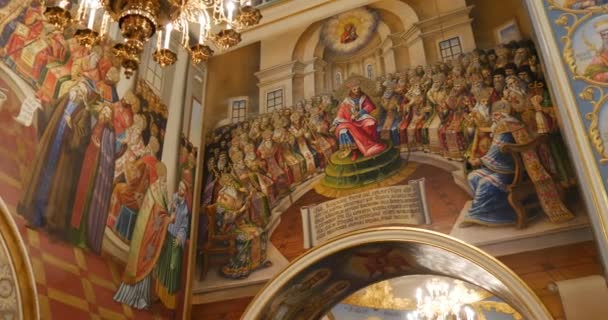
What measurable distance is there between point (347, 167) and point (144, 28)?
15.5ft

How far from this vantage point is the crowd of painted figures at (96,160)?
21.0ft

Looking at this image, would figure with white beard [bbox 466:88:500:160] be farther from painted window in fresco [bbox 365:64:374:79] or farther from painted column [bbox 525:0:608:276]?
painted window in fresco [bbox 365:64:374:79]

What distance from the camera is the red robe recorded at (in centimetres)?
851

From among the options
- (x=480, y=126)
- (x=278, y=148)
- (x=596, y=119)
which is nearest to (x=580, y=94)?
(x=596, y=119)

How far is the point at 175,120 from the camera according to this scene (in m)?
9.19

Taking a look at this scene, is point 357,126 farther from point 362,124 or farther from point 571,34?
point 571,34

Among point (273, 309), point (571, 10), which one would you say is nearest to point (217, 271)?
point (273, 309)

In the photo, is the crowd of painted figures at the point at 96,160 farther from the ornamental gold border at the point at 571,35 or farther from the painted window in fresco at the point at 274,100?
the ornamental gold border at the point at 571,35

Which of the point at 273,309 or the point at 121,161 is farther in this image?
the point at 273,309

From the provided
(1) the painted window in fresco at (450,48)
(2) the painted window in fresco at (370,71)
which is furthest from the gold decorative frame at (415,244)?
(1) the painted window in fresco at (450,48)

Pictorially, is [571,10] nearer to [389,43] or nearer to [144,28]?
[389,43]

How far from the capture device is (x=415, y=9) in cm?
918

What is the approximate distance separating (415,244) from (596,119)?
2866 mm

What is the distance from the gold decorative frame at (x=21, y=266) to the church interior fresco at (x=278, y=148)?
0.46 ft
